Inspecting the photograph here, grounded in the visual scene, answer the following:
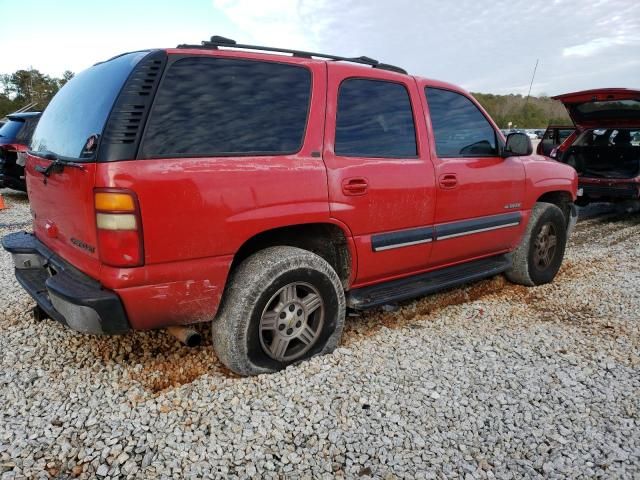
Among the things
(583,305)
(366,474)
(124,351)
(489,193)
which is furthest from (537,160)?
(124,351)

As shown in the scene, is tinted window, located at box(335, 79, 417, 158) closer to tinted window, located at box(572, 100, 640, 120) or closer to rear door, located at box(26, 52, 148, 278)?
rear door, located at box(26, 52, 148, 278)

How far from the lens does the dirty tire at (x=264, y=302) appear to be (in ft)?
8.71

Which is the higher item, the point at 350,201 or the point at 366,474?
the point at 350,201

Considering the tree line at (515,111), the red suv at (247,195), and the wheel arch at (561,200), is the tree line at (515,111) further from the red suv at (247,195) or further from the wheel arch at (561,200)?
the red suv at (247,195)

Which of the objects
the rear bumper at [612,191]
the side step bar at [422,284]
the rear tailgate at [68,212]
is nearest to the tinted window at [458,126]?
the side step bar at [422,284]

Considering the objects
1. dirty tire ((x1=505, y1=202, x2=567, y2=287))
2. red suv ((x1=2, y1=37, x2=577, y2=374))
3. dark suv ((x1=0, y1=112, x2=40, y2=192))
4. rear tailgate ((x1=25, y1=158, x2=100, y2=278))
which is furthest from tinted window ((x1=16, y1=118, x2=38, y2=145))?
dirty tire ((x1=505, y1=202, x2=567, y2=287))

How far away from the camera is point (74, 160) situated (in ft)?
7.95

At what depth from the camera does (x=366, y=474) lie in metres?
2.12

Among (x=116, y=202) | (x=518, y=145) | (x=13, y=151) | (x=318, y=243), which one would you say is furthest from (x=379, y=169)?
(x=13, y=151)

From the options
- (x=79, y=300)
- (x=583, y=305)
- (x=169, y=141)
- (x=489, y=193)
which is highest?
(x=169, y=141)

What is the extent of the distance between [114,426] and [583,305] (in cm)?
379

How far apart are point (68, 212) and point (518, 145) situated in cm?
331

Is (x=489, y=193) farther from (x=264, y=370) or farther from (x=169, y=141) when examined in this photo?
(x=169, y=141)

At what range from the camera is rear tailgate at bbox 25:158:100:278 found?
7.73ft
